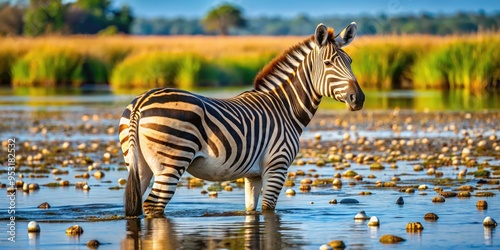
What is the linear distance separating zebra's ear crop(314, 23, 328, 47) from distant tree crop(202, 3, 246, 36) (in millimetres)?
108079

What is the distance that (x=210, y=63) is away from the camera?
45.8 meters

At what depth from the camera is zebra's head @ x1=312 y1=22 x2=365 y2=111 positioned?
38.7 ft

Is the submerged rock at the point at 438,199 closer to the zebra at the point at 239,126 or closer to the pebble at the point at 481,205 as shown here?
the pebble at the point at 481,205

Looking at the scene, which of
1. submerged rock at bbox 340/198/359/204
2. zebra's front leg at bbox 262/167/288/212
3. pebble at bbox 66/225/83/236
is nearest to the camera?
pebble at bbox 66/225/83/236

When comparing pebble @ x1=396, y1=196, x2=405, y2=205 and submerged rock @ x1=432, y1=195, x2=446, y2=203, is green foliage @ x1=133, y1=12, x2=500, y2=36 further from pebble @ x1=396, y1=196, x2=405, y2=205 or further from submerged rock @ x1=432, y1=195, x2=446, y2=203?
pebble @ x1=396, y1=196, x2=405, y2=205

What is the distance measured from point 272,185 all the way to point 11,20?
6994cm

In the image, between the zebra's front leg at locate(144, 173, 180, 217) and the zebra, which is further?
the zebra's front leg at locate(144, 173, 180, 217)

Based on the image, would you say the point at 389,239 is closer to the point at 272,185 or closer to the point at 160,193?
the point at 272,185

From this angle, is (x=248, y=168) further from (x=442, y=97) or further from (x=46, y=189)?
(x=442, y=97)

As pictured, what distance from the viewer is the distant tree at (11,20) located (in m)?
78.4

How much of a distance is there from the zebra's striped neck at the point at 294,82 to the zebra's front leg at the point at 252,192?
2.56ft

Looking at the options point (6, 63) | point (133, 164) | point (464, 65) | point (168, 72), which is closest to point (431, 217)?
point (133, 164)

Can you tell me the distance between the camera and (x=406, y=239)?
386 inches

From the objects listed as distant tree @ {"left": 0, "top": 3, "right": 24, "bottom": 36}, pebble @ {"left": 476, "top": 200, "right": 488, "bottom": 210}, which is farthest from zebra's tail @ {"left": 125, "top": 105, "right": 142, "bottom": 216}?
distant tree @ {"left": 0, "top": 3, "right": 24, "bottom": 36}
